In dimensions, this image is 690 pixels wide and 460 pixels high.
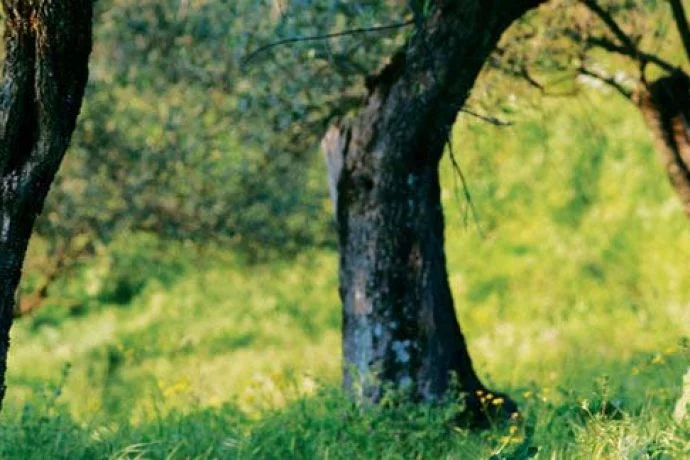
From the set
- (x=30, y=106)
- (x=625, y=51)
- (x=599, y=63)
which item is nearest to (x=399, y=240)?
(x=625, y=51)

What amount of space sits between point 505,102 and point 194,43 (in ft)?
11.7

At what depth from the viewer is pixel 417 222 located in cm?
838

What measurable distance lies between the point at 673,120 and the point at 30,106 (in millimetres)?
5570

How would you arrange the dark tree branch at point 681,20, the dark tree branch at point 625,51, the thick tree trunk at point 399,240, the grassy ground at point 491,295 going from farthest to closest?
the grassy ground at point 491,295
the dark tree branch at point 625,51
the dark tree branch at point 681,20
the thick tree trunk at point 399,240

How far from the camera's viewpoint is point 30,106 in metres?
5.98

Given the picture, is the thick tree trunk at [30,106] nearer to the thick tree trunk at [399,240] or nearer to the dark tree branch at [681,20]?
the thick tree trunk at [399,240]

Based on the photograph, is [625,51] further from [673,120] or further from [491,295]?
[491,295]

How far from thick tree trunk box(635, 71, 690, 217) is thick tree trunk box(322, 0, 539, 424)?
2262 millimetres

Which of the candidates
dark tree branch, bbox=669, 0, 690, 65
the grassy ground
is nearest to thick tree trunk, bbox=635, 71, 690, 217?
dark tree branch, bbox=669, 0, 690, 65

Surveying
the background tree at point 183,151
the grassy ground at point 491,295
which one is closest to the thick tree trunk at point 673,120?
the grassy ground at point 491,295

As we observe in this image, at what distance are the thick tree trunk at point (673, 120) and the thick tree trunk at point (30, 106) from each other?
5.27m

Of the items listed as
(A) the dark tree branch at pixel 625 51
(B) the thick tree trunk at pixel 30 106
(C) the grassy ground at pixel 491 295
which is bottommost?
(C) the grassy ground at pixel 491 295

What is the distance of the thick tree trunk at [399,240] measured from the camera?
26.7ft

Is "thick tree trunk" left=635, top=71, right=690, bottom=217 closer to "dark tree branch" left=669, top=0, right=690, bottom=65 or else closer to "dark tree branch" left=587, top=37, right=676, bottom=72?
"dark tree branch" left=587, top=37, right=676, bottom=72
